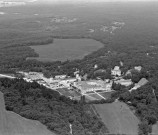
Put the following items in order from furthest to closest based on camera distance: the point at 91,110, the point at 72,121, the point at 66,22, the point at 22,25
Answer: the point at 66,22 → the point at 22,25 → the point at 91,110 → the point at 72,121

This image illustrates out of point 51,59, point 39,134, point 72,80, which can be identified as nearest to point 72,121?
point 39,134

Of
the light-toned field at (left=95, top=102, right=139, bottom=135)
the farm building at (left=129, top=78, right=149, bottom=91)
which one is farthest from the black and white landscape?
the farm building at (left=129, top=78, right=149, bottom=91)

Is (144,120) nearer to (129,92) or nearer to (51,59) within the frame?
(129,92)

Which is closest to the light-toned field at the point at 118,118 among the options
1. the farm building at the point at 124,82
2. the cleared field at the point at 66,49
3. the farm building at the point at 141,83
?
the farm building at the point at 141,83

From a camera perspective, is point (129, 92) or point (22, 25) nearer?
point (129, 92)

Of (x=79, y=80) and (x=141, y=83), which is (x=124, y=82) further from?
(x=79, y=80)

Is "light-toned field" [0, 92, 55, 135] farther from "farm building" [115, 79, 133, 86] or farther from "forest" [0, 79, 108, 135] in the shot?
"farm building" [115, 79, 133, 86]

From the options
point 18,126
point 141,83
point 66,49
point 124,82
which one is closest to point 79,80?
point 124,82
